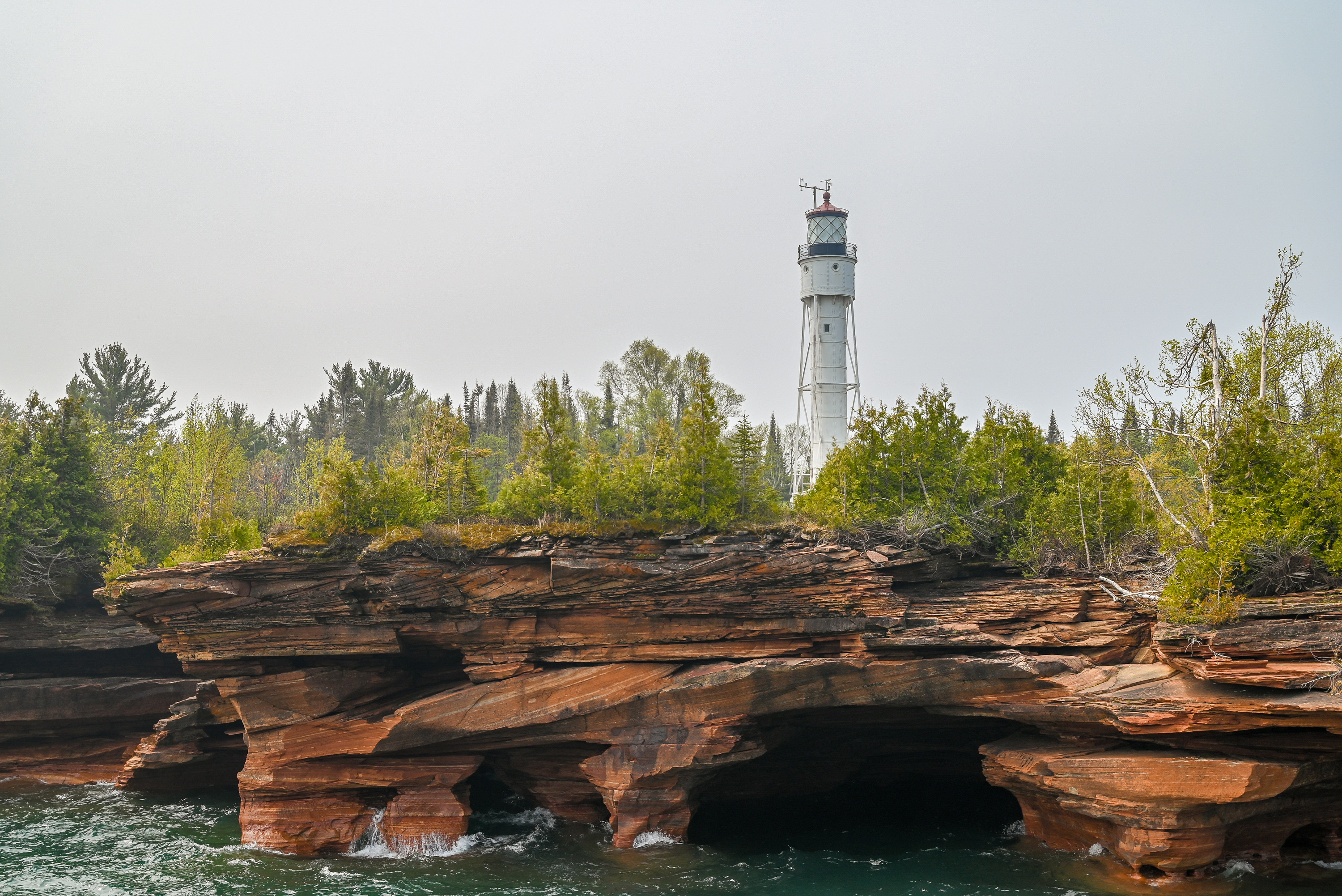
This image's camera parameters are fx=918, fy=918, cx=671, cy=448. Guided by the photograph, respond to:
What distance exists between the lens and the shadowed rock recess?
23.4 meters

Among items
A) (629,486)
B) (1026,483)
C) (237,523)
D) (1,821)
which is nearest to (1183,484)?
(1026,483)

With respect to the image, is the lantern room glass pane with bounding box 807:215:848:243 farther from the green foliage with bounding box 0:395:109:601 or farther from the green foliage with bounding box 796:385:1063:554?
the green foliage with bounding box 0:395:109:601

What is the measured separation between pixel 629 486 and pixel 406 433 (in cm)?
4939

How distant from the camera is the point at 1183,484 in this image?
101 ft

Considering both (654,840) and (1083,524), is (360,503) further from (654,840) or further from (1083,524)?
(1083,524)

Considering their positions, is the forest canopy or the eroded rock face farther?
the eroded rock face

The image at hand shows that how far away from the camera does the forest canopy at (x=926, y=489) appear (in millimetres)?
22141

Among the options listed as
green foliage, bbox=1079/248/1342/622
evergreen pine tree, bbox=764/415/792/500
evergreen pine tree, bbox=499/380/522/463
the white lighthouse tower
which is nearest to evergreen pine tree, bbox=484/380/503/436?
evergreen pine tree, bbox=499/380/522/463

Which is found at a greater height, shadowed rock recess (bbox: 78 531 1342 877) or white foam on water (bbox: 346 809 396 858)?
shadowed rock recess (bbox: 78 531 1342 877)

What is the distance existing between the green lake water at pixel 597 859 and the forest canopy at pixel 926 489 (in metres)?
7.77

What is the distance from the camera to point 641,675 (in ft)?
86.4

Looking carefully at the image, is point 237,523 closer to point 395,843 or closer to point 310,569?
point 310,569

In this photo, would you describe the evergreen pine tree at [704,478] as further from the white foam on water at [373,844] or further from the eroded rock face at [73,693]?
the eroded rock face at [73,693]

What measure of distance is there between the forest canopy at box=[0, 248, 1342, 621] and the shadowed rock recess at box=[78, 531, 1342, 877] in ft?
5.53
